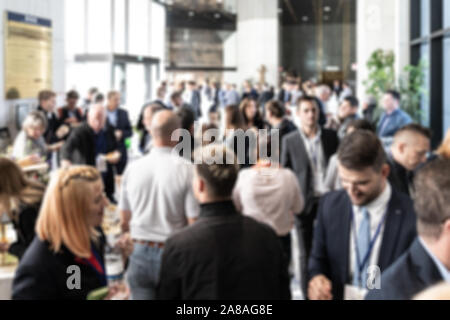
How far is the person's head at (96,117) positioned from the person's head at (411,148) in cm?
324

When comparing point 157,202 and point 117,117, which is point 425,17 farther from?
point 157,202

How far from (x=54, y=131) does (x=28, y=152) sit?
216cm

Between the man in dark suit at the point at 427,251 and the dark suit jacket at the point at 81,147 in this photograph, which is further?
the dark suit jacket at the point at 81,147

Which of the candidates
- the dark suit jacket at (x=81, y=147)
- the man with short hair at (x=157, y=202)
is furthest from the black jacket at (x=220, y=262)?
the dark suit jacket at (x=81, y=147)

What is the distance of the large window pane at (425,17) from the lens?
363 inches

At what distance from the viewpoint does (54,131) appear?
7617 millimetres

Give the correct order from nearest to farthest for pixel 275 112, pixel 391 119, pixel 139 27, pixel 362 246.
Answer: pixel 362 246
pixel 275 112
pixel 391 119
pixel 139 27

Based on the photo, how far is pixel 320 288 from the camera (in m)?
2.13

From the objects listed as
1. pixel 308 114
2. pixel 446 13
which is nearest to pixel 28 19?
pixel 308 114

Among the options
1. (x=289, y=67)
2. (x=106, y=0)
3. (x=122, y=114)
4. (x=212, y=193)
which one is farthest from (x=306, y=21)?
(x=212, y=193)

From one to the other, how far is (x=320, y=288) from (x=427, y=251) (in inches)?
27.1

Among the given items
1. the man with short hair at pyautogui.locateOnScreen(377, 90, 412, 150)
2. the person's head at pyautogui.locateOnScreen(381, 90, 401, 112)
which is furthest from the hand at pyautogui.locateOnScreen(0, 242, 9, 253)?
the person's head at pyautogui.locateOnScreen(381, 90, 401, 112)

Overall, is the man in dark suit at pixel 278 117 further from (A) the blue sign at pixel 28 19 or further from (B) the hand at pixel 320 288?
(A) the blue sign at pixel 28 19
